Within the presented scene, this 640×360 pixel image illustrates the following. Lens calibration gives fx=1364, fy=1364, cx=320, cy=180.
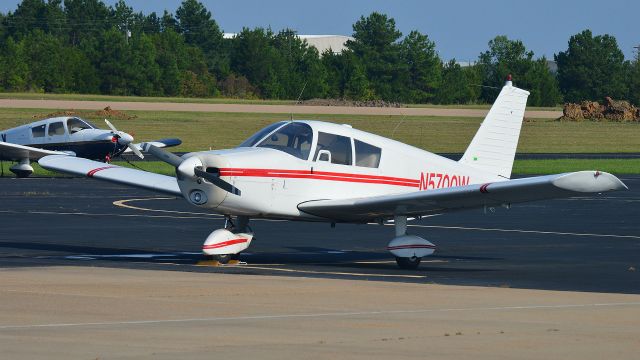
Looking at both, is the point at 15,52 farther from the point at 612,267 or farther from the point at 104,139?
the point at 612,267

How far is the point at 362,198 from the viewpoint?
63.6 ft

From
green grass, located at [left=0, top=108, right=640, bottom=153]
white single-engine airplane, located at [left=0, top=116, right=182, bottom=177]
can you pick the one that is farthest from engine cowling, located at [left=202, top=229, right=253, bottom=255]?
green grass, located at [left=0, top=108, right=640, bottom=153]

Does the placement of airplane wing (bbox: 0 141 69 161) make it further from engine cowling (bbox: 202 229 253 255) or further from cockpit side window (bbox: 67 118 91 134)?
engine cowling (bbox: 202 229 253 255)

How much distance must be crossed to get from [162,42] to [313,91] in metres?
29.7

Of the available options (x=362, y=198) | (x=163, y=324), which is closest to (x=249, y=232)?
(x=362, y=198)

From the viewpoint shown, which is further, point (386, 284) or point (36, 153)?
point (36, 153)

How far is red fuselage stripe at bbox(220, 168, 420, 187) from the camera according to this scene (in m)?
18.5

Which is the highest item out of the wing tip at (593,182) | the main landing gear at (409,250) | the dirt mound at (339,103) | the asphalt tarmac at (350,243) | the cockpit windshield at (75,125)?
the wing tip at (593,182)

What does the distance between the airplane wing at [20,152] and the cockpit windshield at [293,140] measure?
23.3 metres

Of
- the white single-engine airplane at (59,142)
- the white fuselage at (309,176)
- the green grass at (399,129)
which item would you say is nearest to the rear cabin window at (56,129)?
the white single-engine airplane at (59,142)

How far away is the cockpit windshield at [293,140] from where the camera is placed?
1922cm

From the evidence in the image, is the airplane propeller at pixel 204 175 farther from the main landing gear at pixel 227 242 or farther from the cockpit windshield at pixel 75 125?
the cockpit windshield at pixel 75 125

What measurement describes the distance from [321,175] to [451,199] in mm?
1917

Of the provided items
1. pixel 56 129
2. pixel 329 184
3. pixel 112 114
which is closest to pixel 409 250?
pixel 329 184
